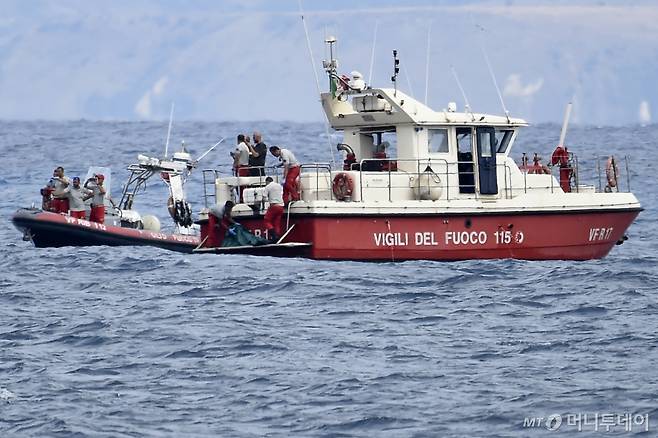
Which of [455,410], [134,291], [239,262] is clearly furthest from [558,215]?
[455,410]

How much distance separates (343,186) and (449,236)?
6.32ft

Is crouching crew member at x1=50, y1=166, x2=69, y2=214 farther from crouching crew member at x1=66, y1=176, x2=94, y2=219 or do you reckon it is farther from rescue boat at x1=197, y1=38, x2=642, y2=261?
rescue boat at x1=197, y1=38, x2=642, y2=261

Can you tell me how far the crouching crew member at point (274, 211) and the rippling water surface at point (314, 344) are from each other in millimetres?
500

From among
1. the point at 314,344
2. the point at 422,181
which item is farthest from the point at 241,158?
the point at 314,344

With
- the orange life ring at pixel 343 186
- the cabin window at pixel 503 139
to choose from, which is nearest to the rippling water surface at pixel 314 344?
the orange life ring at pixel 343 186

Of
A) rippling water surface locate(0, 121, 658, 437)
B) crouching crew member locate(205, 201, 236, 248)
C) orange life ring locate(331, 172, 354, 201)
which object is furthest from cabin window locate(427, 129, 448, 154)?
crouching crew member locate(205, 201, 236, 248)

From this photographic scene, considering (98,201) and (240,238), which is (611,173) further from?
(98,201)

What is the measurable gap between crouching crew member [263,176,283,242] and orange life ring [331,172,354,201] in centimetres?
92

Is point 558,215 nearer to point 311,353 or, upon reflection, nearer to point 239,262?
point 239,262

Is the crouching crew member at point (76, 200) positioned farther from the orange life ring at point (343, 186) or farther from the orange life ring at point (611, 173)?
the orange life ring at point (611, 173)

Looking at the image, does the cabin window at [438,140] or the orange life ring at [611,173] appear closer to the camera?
the cabin window at [438,140]

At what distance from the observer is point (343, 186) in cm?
2644

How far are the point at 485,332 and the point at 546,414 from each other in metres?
4.12

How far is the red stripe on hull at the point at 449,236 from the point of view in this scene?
85.9 feet
